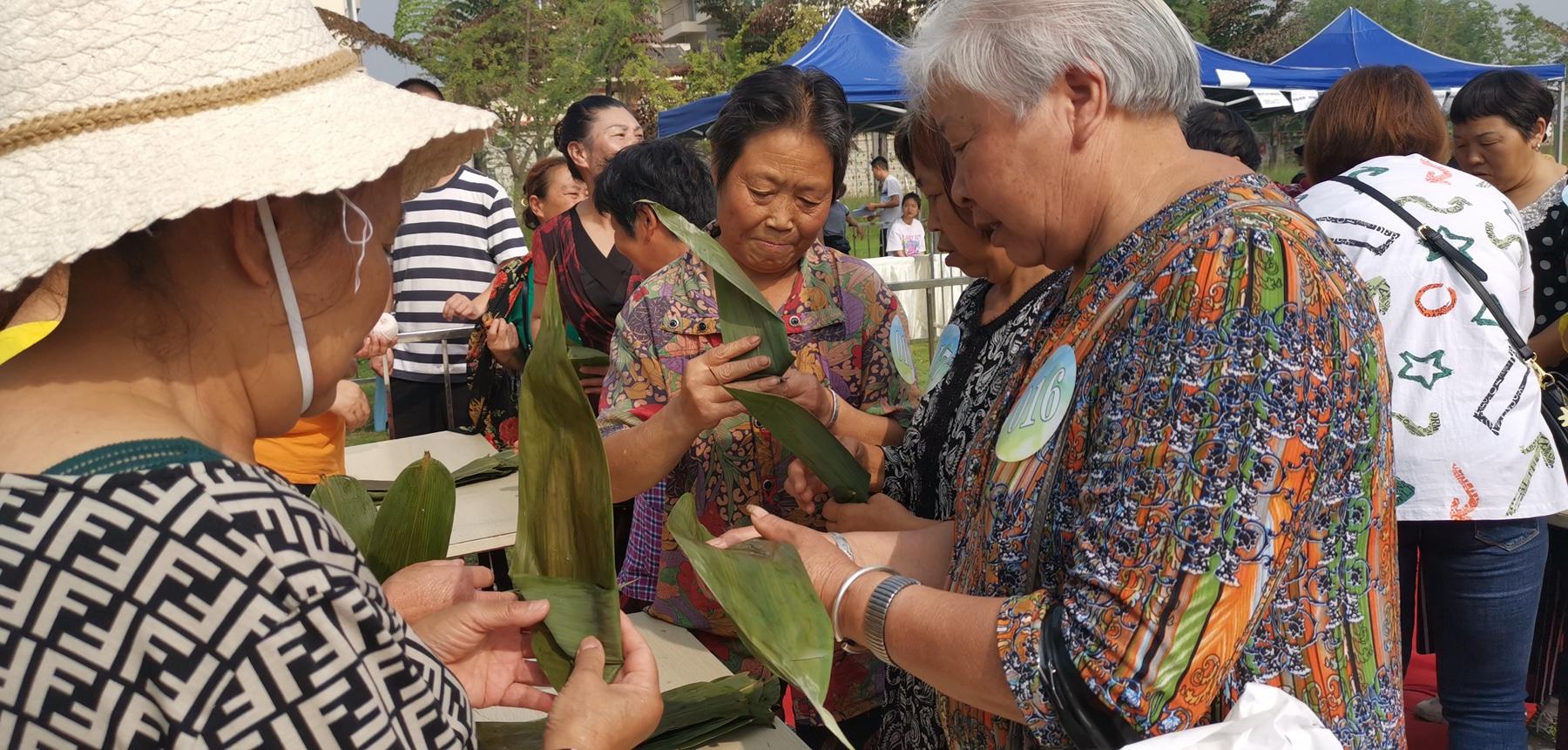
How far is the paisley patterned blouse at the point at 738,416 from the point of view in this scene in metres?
2.32

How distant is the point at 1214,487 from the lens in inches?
42.4

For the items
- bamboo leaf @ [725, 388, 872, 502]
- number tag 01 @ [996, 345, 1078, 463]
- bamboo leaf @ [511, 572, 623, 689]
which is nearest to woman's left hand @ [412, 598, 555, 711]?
bamboo leaf @ [511, 572, 623, 689]

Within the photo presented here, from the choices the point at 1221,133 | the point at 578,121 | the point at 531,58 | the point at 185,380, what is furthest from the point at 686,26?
the point at 185,380

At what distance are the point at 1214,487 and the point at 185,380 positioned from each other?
1.00 m

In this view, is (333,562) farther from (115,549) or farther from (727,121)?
(727,121)

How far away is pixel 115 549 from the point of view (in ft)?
2.69

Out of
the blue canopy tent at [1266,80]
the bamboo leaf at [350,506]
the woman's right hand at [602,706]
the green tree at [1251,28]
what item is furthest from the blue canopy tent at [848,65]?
the green tree at [1251,28]

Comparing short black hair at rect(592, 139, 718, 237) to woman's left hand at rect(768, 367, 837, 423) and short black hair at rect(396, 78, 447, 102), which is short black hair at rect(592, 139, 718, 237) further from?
short black hair at rect(396, 78, 447, 102)

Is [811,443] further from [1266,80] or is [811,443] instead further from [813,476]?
[1266,80]

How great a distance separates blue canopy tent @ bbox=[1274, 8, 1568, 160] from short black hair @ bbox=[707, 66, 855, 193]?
12838mm

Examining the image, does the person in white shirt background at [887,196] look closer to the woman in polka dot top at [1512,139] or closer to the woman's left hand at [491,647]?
the woman in polka dot top at [1512,139]

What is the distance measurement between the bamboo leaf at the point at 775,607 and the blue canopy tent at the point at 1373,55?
45.6 feet

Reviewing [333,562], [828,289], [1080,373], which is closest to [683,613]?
[828,289]

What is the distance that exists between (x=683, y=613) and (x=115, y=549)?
1600 mm
